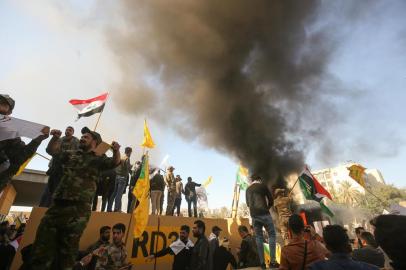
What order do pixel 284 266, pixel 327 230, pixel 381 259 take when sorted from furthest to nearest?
1. pixel 381 259
2. pixel 284 266
3. pixel 327 230

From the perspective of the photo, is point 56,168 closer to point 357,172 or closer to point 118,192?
point 118,192

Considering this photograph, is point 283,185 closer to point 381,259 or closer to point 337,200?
point 381,259

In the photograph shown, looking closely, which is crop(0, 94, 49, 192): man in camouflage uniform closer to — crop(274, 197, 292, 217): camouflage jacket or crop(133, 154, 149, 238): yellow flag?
crop(133, 154, 149, 238): yellow flag

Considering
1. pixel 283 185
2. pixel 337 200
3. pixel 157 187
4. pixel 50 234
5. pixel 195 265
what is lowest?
pixel 195 265

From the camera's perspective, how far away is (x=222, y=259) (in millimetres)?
5258

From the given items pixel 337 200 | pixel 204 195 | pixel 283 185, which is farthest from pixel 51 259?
pixel 337 200

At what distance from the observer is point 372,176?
70312 millimetres

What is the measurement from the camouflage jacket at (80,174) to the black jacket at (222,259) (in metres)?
3.53

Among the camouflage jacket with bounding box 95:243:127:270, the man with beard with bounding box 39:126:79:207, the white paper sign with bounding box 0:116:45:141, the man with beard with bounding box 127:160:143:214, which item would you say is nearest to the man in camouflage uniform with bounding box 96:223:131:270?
the camouflage jacket with bounding box 95:243:127:270

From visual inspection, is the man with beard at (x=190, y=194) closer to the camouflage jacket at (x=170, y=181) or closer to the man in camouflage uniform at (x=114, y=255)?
the camouflage jacket at (x=170, y=181)

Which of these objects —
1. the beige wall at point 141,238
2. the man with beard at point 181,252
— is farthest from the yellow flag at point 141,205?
the man with beard at point 181,252

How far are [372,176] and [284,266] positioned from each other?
84.1 meters

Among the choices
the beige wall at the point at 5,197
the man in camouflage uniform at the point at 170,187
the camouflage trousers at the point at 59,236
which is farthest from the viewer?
the beige wall at the point at 5,197

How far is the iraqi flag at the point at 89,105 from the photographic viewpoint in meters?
7.80
